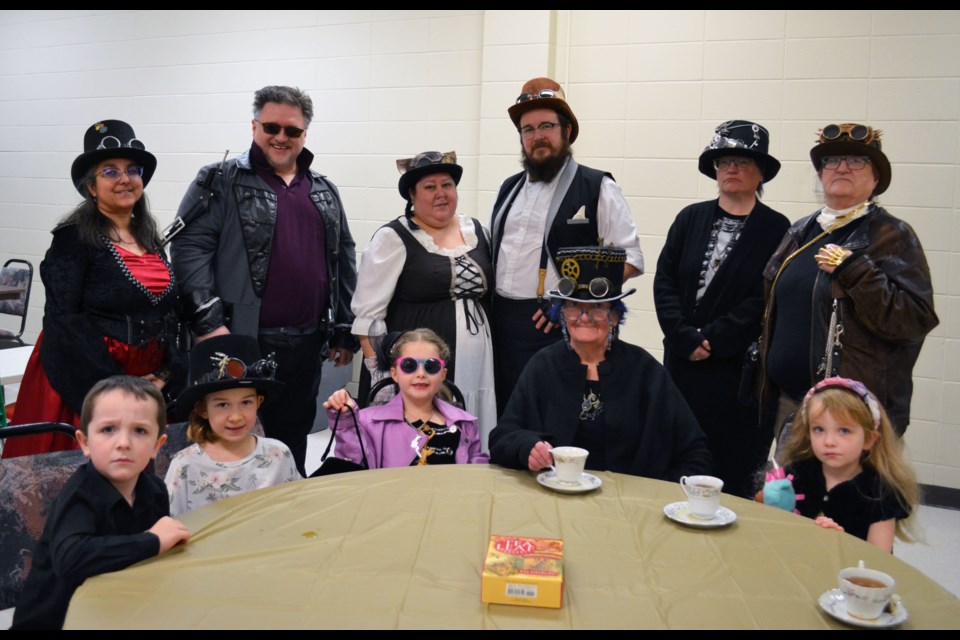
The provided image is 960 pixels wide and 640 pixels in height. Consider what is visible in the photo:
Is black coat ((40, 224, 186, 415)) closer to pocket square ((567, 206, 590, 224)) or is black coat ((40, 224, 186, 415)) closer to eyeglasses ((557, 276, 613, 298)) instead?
eyeglasses ((557, 276, 613, 298))

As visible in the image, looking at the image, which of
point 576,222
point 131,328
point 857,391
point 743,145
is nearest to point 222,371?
point 131,328

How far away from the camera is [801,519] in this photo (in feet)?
6.47

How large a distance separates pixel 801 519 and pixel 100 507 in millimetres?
1522

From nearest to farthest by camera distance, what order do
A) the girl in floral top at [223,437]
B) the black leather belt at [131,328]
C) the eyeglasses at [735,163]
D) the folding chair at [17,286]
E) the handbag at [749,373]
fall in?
1. the girl in floral top at [223,437]
2. the black leather belt at [131,328]
3. the handbag at [749,373]
4. the eyeglasses at [735,163]
5. the folding chair at [17,286]

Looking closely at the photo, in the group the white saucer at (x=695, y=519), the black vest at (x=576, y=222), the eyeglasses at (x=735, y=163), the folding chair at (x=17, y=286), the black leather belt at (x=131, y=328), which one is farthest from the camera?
the folding chair at (x=17, y=286)

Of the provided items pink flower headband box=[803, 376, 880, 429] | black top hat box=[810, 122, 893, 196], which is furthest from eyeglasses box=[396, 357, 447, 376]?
black top hat box=[810, 122, 893, 196]

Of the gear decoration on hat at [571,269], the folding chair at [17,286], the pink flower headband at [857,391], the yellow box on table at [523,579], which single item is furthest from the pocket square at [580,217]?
the folding chair at [17,286]

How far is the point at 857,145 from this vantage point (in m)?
2.81

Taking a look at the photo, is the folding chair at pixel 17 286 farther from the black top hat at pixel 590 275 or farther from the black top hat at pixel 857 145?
the black top hat at pixel 857 145

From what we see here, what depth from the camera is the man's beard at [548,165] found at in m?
3.41

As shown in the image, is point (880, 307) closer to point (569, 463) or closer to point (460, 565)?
point (569, 463)

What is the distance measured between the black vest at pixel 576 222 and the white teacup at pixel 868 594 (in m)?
1.94

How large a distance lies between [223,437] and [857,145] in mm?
2138
